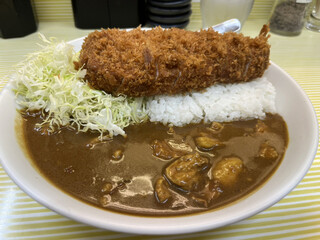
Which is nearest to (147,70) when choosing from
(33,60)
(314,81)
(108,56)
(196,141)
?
(108,56)

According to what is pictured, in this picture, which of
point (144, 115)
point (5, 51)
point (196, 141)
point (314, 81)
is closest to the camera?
point (196, 141)

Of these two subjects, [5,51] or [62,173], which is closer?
[62,173]

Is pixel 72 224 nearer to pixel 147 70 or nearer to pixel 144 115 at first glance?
pixel 144 115

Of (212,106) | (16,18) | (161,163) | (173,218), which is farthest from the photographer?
(16,18)

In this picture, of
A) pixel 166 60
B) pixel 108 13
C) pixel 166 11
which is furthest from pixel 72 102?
pixel 166 11

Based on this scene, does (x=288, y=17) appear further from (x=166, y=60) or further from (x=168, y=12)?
(x=166, y=60)

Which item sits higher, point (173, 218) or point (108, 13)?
point (108, 13)

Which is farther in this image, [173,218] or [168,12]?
[168,12]
